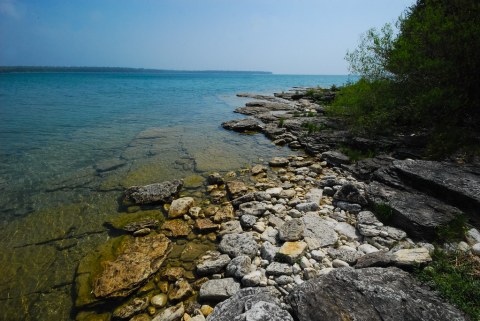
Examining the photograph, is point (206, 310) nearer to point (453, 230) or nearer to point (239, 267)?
point (239, 267)

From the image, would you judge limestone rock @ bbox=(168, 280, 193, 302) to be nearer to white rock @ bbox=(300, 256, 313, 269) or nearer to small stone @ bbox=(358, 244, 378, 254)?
white rock @ bbox=(300, 256, 313, 269)

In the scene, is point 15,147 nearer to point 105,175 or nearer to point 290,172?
point 105,175

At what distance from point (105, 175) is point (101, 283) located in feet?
23.1

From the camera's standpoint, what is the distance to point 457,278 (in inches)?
165

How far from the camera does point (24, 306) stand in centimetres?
530

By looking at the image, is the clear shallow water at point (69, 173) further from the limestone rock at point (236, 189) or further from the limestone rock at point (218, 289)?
the limestone rock at point (218, 289)

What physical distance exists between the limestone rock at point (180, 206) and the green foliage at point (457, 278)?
6.50 meters

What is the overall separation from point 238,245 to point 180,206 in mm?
2934

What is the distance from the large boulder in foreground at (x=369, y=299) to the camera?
369 centimetres

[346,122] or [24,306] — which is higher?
[346,122]

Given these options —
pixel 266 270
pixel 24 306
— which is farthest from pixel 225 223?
pixel 24 306

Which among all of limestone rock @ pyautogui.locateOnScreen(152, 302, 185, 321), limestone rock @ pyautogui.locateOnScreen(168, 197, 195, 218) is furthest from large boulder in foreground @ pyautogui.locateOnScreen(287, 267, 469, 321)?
limestone rock @ pyautogui.locateOnScreen(168, 197, 195, 218)

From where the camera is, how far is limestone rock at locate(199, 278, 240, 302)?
16.4ft

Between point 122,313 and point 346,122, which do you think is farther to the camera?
point 346,122
